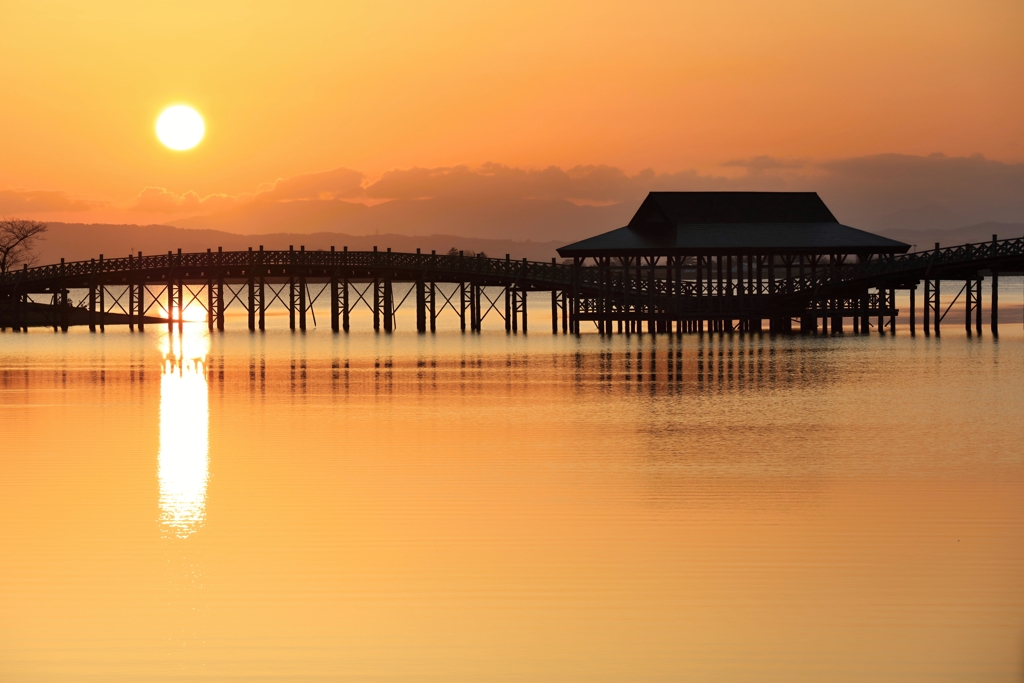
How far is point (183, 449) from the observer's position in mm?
21656

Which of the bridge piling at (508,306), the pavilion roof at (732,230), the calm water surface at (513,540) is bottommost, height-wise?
the calm water surface at (513,540)

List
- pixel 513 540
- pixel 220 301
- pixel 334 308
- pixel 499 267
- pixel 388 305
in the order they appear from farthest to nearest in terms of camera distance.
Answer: pixel 334 308
pixel 220 301
pixel 388 305
pixel 499 267
pixel 513 540

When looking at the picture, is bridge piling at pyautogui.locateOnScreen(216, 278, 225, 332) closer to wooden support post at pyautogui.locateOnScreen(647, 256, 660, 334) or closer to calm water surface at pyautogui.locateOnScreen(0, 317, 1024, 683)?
wooden support post at pyautogui.locateOnScreen(647, 256, 660, 334)

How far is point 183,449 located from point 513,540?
956cm

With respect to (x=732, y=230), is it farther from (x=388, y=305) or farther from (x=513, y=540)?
(x=513, y=540)

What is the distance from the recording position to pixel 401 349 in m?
58.9

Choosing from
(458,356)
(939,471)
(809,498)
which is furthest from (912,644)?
(458,356)

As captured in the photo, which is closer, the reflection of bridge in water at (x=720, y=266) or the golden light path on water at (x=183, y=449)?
the golden light path on water at (x=183, y=449)

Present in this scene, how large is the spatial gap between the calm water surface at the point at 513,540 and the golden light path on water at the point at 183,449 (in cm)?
8

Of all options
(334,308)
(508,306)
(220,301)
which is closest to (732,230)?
(508,306)

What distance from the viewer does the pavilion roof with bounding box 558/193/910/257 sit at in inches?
2645

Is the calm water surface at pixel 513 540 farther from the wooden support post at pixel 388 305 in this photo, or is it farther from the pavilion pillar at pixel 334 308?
the pavilion pillar at pixel 334 308

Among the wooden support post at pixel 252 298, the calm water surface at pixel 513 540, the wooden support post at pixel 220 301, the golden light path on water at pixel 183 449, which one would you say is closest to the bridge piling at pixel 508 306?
the wooden support post at pixel 252 298

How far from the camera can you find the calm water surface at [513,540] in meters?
9.78
